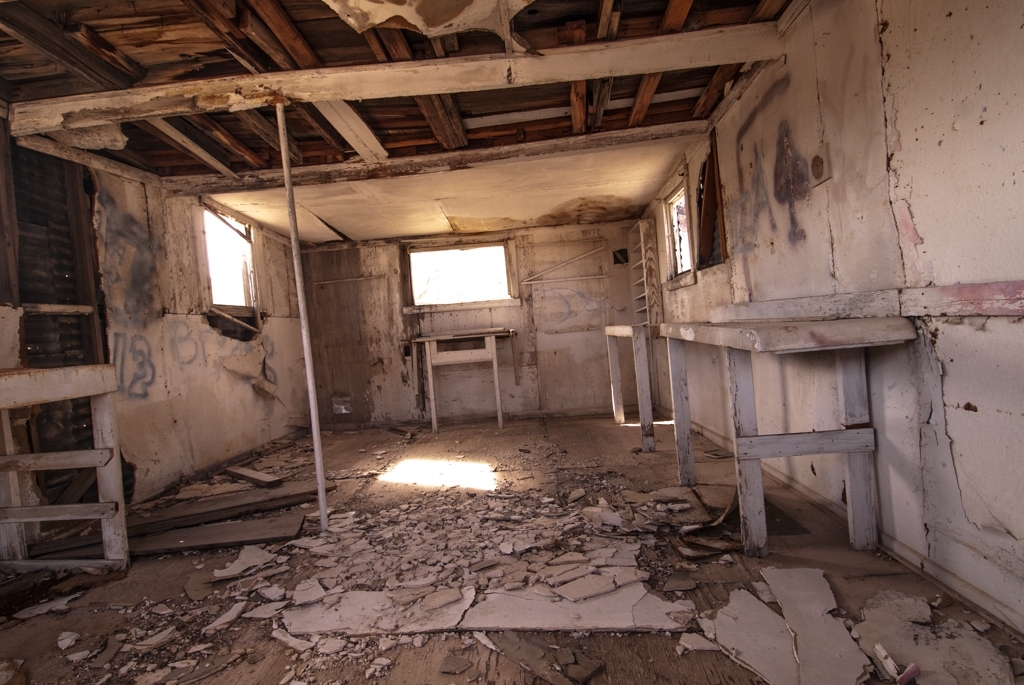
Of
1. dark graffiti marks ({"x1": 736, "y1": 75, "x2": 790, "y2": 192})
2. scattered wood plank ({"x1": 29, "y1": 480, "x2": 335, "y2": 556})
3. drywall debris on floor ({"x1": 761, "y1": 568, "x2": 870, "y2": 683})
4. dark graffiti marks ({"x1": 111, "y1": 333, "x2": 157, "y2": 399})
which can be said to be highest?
dark graffiti marks ({"x1": 736, "y1": 75, "x2": 790, "y2": 192})

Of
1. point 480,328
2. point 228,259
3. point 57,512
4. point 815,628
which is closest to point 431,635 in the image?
point 815,628

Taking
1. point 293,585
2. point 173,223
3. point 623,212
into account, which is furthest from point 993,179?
point 173,223

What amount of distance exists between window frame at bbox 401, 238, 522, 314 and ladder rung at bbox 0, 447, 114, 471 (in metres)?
4.85

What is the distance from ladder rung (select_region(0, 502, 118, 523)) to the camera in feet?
9.38

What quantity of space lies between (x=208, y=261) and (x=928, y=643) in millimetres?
6283

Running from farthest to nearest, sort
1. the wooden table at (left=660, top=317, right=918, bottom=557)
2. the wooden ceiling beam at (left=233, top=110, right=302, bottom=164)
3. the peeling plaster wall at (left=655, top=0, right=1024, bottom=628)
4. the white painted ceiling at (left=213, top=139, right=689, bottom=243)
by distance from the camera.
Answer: the white painted ceiling at (left=213, top=139, right=689, bottom=243)
the wooden ceiling beam at (left=233, top=110, right=302, bottom=164)
the wooden table at (left=660, top=317, right=918, bottom=557)
the peeling plaster wall at (left=655, top=0, right=1024, bottom=628)

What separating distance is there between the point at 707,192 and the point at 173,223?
16.7 ft

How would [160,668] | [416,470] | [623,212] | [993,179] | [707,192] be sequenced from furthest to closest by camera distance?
1. [623,212]
2. [416,470]
3. [707,192]
4. [160,668]
5. [993,179]

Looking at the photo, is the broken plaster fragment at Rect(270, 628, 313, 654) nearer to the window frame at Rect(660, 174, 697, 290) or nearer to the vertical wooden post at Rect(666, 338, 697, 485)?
the vertical wooden post at Rect(666, 338, 697, 485)

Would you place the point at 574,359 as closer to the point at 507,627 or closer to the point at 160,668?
the point at 507,627

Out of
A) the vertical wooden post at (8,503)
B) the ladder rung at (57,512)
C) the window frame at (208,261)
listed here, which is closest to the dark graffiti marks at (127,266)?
the window frame at (208,261)

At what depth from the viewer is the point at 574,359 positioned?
7.47m

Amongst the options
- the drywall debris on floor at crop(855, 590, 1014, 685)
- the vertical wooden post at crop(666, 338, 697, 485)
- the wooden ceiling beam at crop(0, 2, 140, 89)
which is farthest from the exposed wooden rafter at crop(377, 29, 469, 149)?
the drywall debris on floor at crop(855, 590, 1014, 685)

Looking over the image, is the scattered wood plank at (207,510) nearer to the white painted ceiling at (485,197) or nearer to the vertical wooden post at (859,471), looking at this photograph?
the white painted ceiling at (485,197)
